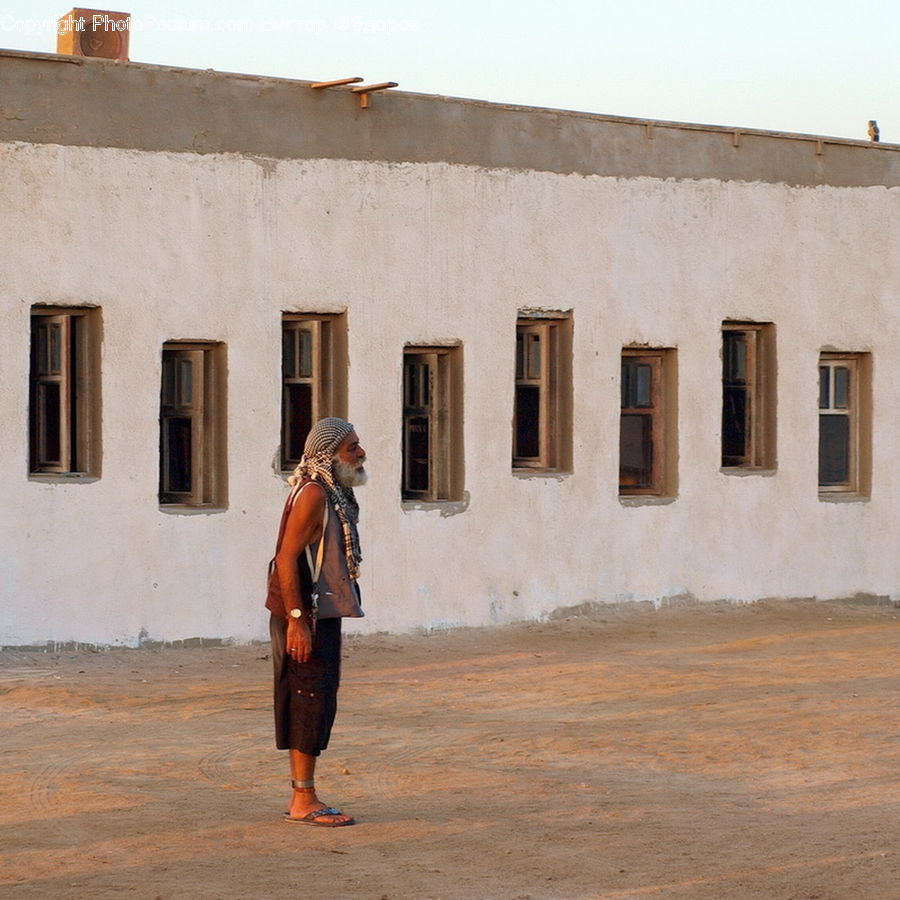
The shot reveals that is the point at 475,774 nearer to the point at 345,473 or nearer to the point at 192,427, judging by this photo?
the point at 345,473

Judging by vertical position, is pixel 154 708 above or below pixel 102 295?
below

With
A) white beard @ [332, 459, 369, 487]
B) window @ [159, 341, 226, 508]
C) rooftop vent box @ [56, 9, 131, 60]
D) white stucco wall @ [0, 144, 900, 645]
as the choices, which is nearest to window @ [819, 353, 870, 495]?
white stucco wall @ [0, 144, 900, 645]

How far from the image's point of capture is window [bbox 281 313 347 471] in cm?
1533

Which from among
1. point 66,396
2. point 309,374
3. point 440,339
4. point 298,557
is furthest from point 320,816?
point 440,339

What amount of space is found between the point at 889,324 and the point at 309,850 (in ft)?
41.1

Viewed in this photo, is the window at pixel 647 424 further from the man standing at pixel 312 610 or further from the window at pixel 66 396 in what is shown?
the man standing at pixel 312 610

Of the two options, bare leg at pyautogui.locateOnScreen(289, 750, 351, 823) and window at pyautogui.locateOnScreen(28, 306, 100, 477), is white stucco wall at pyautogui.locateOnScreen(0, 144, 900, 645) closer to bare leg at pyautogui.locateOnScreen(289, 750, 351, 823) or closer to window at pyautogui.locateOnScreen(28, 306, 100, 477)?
window at pyautogui.locateOnScreen(28, 306, 100, 477)

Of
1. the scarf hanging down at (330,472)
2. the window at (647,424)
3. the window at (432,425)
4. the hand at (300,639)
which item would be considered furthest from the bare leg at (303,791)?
the window at (647,424)

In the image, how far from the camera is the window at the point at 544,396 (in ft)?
54.2

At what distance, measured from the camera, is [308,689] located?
7.88 m

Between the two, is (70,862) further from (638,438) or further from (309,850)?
(638,438)

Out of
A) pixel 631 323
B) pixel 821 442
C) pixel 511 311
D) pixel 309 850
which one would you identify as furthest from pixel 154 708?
pixel 821 442

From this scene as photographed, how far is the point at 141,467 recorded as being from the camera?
14.3 m

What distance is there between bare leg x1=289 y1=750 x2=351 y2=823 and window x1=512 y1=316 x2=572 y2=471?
866 centimetres
